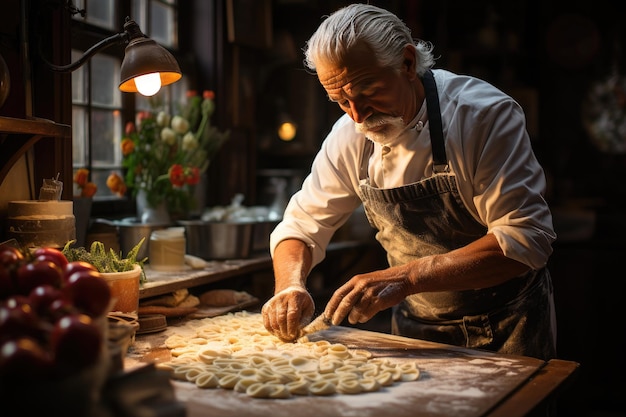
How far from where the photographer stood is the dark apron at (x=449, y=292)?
2.69m

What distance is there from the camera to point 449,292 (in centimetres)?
287

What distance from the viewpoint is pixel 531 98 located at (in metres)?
7.22

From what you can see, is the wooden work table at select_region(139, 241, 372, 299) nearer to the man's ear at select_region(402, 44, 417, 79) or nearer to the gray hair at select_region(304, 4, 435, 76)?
the gray hair at select_region(304, 4, 435, 76)

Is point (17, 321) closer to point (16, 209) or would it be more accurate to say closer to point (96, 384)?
point (96, 384)

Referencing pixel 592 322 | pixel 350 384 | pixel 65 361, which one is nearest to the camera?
pixel 65 361

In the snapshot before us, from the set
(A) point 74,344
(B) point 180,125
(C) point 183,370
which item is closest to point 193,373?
(C) point 183,370

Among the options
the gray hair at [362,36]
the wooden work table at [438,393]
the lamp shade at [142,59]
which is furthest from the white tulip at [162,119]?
the wooden work table at [438,393]

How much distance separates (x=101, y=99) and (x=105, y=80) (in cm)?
11

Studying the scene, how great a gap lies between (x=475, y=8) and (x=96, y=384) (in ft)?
23.3

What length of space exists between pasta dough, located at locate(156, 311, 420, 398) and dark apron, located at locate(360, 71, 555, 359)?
0.60 metres

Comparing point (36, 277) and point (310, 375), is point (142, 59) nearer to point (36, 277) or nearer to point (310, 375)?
point (36, 277)

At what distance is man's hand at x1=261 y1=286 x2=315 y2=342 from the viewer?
248 cm

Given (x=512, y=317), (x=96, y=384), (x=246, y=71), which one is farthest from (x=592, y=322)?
(x=96, y=384)

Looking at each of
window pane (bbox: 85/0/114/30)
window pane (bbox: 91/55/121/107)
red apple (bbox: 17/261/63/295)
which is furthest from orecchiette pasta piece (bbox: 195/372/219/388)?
window pane (bbox: 85/0/114/30)
